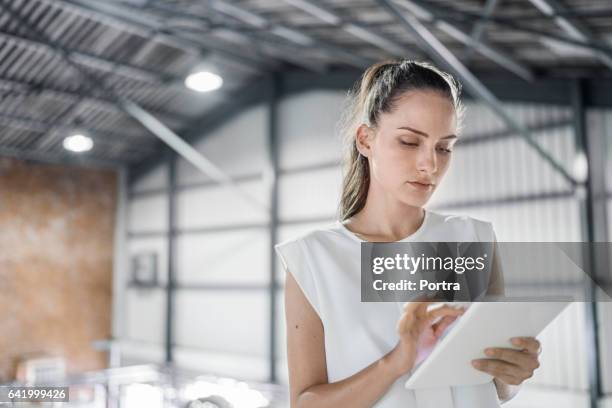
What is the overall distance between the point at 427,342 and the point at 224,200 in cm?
1059

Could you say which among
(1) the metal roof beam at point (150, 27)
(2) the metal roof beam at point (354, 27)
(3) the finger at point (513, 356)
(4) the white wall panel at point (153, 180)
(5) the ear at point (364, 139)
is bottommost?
(3) the finger at point (513, 356)

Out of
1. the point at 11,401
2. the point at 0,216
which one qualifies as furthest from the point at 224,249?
the point at 11,401

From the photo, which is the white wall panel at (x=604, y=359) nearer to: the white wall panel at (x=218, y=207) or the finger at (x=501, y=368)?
the white wall panel at (x=218, y=207)

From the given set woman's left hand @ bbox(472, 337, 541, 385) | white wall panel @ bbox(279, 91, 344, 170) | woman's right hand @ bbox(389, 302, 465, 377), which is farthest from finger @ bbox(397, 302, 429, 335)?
white wall panel @ bbox(279, 91, 344, 170)

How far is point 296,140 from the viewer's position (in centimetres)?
1027

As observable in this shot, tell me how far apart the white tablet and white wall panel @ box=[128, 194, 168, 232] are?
39.1 feet

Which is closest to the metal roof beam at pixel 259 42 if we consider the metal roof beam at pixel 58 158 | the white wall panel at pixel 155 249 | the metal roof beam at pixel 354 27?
the metal roof beam at pixel 354 27

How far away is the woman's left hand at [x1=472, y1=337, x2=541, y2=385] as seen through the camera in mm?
838

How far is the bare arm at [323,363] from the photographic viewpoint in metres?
0.84

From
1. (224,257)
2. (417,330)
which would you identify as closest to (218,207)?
(224,257)

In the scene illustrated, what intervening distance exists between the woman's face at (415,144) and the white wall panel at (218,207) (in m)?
9.47

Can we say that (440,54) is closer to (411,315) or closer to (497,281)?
(497,281)

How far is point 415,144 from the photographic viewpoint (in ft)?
3.15

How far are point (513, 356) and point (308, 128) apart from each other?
9435 mm
